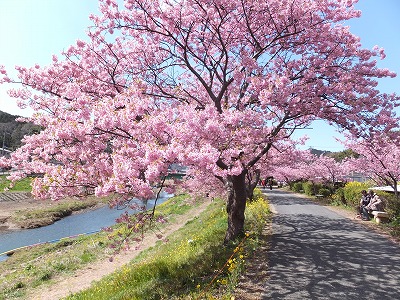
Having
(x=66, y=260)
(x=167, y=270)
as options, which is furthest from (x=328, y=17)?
(x=66, y=260)

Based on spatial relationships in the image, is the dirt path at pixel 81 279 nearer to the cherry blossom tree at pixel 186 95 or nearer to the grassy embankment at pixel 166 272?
the grassy embankment at pixel 166 272

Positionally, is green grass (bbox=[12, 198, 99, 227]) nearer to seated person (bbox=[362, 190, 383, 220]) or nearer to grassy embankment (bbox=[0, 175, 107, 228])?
grassy embankment (bbox=[0, 175, 107, 228])

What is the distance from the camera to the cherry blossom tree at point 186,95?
6539mm

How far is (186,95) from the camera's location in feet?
35.5

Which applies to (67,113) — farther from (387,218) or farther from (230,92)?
(387,218)

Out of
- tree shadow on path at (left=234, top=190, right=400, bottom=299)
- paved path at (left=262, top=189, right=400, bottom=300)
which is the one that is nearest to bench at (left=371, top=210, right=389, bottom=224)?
paved path at (left=262, top=189, right=400, bottom=300)

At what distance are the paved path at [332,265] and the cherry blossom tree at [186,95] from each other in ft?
7.17

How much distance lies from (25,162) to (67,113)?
8.11 feet

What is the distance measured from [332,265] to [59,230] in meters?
24.9

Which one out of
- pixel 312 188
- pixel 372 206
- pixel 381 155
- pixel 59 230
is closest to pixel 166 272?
pixel 372 206

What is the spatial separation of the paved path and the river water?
9.82m

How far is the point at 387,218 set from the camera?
44.3 ft

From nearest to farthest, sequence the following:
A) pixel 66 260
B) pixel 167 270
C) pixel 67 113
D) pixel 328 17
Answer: pixel 67 113 → pixel 167 270 → pixel 328 17 → pixel 66 260

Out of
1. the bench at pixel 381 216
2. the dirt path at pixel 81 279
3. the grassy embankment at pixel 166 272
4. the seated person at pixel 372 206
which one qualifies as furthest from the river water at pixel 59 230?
the bench at pixel 381 216
